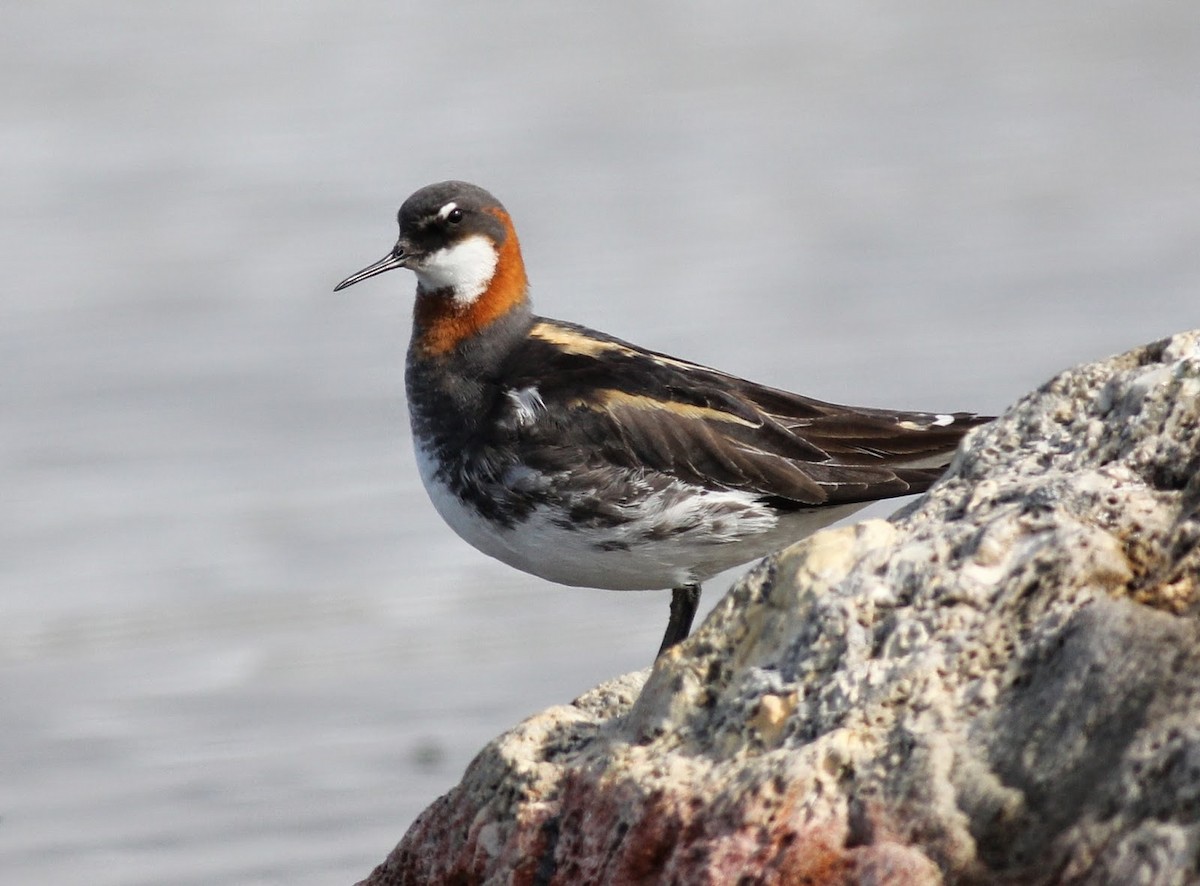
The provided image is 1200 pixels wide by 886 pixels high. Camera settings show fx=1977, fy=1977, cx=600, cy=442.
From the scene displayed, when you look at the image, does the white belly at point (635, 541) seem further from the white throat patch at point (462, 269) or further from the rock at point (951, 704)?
the rock at point (951, 704)

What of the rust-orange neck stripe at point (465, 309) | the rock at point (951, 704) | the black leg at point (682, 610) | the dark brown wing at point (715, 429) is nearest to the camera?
the rock at point (951, 704)

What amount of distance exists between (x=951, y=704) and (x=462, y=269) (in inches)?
170

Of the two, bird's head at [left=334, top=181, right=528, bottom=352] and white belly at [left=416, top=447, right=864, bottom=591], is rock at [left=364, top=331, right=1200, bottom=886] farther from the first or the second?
bird's head at [left=334, top=181, right=528, bottom=352]

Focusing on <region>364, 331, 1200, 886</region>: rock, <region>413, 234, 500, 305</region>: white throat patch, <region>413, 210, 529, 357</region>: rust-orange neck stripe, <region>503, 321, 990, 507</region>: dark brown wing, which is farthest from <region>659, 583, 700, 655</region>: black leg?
<region>364, 331, 1200, 886</region>: rock

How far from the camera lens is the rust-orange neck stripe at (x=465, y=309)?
22.9 ft

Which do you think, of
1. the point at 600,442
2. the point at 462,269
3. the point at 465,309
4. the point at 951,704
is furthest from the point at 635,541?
the point at 951,704

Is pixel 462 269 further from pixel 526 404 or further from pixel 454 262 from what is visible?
pixel 526 404

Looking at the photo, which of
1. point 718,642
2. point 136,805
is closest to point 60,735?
point 136,805

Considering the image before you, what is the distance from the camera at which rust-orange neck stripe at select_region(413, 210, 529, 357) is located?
6.97 meters

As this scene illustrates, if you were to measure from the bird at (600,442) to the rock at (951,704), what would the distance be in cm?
272

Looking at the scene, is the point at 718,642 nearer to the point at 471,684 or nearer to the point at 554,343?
the point at 554,343

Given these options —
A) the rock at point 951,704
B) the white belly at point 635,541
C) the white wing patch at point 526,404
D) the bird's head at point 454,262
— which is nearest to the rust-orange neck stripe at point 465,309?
the bird's head at point 454,262

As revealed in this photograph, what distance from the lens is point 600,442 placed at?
651 centimetres

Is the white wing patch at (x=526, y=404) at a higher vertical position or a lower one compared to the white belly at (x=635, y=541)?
higher
